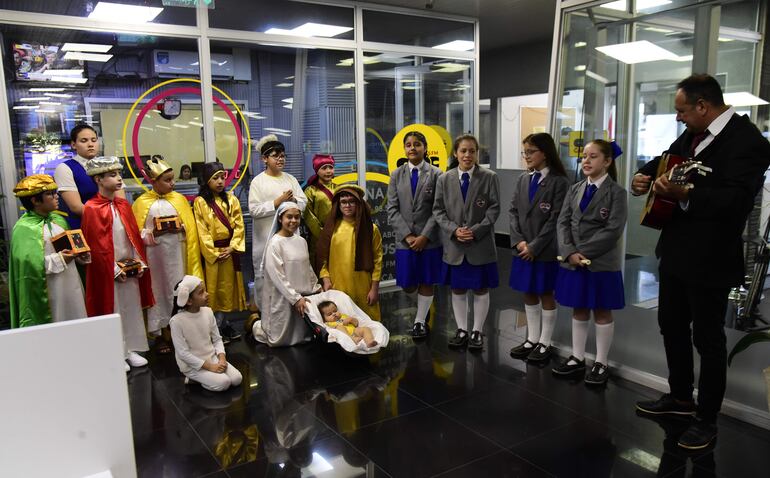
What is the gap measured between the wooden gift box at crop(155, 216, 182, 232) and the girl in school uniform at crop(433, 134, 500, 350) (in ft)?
6.36

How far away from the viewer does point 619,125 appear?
12.9 feet

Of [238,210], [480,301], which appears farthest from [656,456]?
[238,210]

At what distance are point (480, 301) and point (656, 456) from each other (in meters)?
1.77

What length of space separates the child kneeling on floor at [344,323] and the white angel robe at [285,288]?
217 mm

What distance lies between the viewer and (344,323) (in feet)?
13.6

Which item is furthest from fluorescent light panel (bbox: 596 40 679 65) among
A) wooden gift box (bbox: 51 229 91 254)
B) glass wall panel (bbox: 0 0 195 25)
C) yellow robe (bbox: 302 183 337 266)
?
wooden gift box (bbox: 51 229 91 254)

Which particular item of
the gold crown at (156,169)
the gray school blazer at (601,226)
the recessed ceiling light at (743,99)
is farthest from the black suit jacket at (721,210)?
the gold crown at (156,169)

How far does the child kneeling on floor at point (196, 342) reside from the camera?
11.7 ft

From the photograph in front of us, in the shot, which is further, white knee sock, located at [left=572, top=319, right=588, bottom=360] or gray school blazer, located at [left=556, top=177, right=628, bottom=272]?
white knee sock, located at [left=572, top=319, right=588, bottom=360]

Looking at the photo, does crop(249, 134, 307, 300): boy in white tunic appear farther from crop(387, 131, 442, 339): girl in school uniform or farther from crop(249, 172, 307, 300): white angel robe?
crop(387, 131, 442, 339): girl in school uniform

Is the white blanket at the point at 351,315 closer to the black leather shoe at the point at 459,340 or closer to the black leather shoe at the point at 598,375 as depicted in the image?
the black leather shoe at the point at 459,340

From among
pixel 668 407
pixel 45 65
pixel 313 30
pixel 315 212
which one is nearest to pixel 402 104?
pixel 313 30

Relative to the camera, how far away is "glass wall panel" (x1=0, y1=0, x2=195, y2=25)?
420 cm

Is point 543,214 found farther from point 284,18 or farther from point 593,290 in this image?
point 284,18
